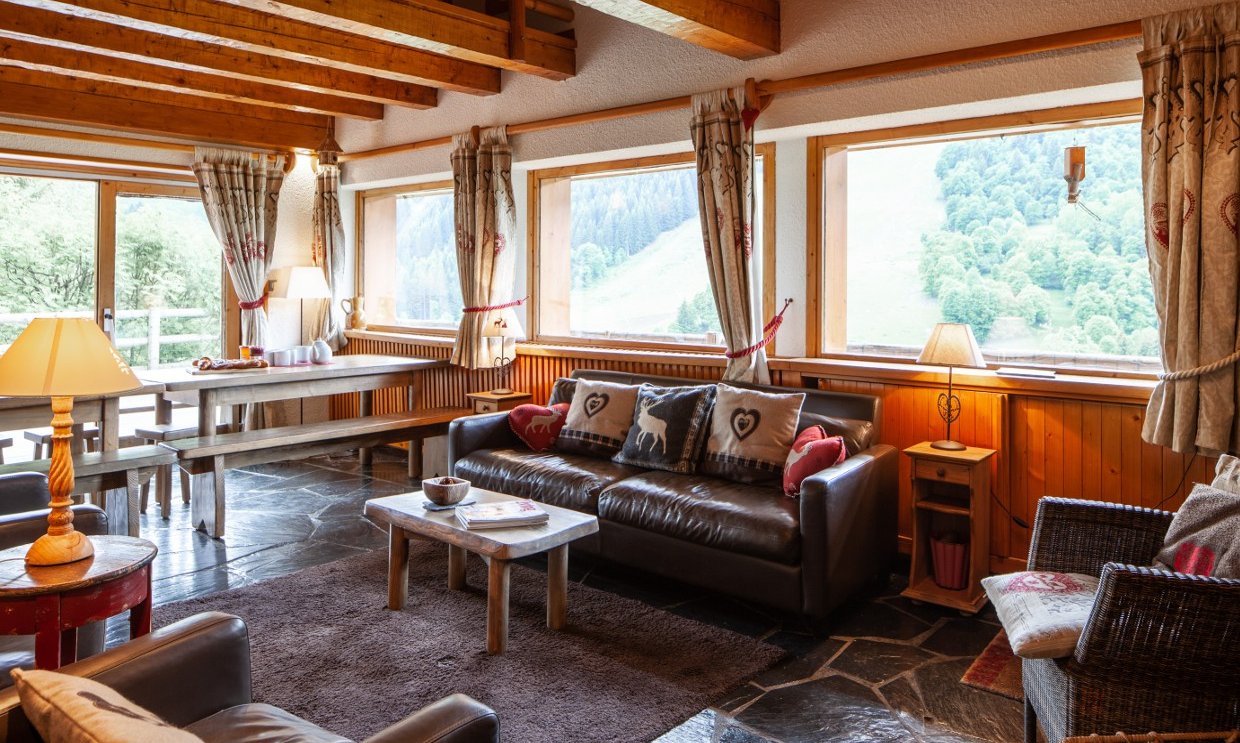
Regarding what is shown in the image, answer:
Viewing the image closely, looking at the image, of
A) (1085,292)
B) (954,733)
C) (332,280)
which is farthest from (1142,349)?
(332,280)

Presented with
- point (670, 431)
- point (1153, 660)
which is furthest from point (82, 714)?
point (670, 431)

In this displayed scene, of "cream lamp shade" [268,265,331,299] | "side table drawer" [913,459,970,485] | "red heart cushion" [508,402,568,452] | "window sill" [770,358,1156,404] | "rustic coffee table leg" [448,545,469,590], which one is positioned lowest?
"rustic coffee table leg" [448,545,469,590]

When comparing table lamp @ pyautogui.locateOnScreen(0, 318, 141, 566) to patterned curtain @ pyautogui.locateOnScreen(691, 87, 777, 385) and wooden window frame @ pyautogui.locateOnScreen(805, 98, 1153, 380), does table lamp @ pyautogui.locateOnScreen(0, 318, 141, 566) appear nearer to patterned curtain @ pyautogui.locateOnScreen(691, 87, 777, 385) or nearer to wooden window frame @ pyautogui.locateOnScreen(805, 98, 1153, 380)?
patterned curtain @ pyautogui.locateOnScreen(691, 87, 777, 385)

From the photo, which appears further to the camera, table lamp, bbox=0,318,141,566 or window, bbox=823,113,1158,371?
window, bbox=823,113,1158,371

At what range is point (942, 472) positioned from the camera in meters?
3.56

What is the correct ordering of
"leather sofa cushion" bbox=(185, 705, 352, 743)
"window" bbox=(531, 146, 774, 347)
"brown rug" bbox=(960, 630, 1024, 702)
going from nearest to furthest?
"leather sofa cushion" bbox=(185, 705, 352, 743) → "brown rug" bbox=(960, 630, 1024, 702) → "window" bbox=(531, 146, 774, 347)

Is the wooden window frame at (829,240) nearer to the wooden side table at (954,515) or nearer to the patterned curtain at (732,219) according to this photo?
the patterned curtain at (732,219)

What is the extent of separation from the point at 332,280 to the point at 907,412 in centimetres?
477

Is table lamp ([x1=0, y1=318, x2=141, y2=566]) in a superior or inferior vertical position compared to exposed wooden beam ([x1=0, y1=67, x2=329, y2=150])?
inferior

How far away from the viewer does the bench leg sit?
4.47m

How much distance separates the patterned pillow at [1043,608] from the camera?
2.03m

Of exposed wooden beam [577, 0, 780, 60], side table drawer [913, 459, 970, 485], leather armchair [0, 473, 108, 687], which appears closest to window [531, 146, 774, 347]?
exposed wooden beam [577, 0, 780, 60]

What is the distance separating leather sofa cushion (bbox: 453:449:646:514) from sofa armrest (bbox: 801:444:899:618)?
3.44 feet

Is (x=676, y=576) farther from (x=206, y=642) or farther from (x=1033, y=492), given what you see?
(x=206, y=642)
